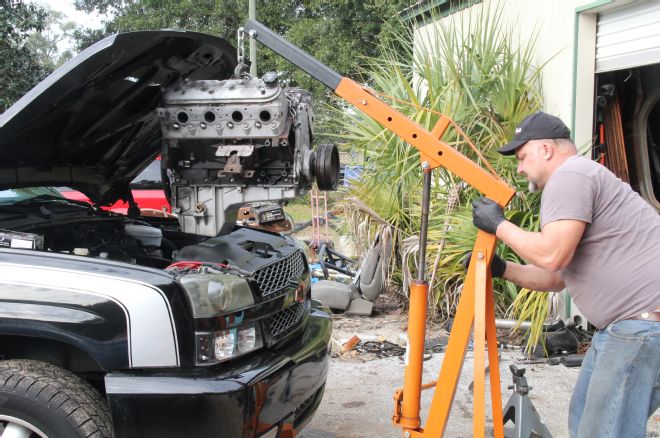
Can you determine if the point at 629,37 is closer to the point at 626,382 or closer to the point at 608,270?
the point at 608,270

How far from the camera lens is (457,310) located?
295 cm

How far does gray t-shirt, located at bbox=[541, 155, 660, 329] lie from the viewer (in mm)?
2598

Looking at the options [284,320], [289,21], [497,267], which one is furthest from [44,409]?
[289,21]

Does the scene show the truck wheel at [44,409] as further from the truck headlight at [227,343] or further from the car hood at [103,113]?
the car hood at [103,113]

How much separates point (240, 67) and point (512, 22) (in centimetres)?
443

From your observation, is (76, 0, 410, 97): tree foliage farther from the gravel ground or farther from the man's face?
the man's face

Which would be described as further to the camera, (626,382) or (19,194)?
(19,194)

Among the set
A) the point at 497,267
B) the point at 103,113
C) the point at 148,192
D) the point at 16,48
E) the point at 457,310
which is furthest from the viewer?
the point at 16,48

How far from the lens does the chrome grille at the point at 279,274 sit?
2.97 meters

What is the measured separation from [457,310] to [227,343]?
3.59ft

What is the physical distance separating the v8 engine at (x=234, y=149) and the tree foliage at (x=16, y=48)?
7.93m

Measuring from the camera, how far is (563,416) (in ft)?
14.1

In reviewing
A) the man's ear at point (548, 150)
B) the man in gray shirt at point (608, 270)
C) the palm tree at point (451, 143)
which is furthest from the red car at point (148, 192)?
the man in gray shirt at point (608, 270)

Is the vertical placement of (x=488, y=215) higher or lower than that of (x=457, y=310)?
higher
